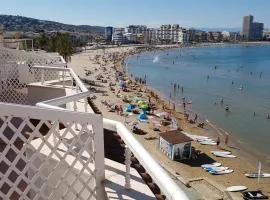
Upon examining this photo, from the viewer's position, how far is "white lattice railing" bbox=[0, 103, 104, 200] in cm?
271

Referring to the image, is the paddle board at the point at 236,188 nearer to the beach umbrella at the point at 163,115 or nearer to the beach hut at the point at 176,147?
the beach hut at the point at 176,147

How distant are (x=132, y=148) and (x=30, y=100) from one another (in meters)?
6.32

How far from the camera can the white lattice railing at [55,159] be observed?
2.71 meters

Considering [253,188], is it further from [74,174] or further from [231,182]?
[74,174]

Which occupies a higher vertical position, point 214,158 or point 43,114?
point 43,114

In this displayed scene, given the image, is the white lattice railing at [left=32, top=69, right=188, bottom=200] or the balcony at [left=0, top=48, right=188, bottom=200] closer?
the white lattice railing at [left=32, top=69, right=188, bottom=200]

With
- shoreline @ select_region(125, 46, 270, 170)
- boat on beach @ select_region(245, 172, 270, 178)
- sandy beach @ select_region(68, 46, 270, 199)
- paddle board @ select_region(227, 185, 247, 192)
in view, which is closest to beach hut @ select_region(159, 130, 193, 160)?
sandy beach @ select_region(68, 46, 270, 199)

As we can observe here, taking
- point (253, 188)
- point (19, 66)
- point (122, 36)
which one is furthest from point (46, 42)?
point (122, 36)

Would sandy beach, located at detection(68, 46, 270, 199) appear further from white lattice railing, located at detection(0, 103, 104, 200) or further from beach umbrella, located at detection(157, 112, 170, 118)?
white lattice railing, located at detection(0, 103, 104, 200)

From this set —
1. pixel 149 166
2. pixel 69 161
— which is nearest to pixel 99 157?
pixel 69 161

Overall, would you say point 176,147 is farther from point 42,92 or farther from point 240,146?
point 42,92

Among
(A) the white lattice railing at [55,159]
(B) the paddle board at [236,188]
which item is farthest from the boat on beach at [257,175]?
(A) the white lattice railing at [55,159]

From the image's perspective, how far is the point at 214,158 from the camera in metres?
24.0

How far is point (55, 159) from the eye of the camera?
3.29 meters
